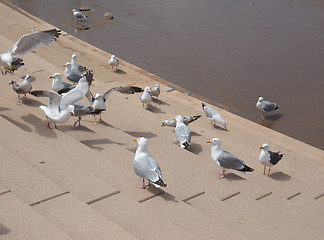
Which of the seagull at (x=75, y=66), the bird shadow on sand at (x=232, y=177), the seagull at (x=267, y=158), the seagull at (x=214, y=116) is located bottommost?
the seagull at (x=75, y=66)

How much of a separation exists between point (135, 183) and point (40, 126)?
205cm

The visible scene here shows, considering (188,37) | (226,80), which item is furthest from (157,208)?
(188,37)

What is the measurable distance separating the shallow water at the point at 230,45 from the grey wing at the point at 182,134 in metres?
3.06

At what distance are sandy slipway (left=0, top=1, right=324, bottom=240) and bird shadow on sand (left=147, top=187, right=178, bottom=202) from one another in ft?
0.04

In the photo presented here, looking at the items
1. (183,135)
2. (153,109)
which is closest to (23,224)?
(183,135)

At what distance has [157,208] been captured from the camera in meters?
5.57

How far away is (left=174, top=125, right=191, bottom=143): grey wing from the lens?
27.3ft

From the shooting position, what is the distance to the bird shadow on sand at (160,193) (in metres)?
5.78

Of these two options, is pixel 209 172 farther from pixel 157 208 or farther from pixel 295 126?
pixel 295 126

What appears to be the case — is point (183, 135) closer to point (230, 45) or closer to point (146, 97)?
point (146, 97)

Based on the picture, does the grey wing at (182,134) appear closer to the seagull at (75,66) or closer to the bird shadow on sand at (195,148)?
the bird shadow on sand at (195,148)

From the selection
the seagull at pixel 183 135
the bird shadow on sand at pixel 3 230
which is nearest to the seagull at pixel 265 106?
the seagull at pixel 183 135

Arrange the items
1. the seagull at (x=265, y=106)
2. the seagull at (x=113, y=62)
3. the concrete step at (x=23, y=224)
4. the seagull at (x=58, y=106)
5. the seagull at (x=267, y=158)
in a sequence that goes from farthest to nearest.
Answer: the seagull at (x=113, y=62)
the seagull at (x=265, y=106)
the seagull at (x=267, y=158)
the seagull at (x=58, y=106)
the concrete step at (x=23, y=224)

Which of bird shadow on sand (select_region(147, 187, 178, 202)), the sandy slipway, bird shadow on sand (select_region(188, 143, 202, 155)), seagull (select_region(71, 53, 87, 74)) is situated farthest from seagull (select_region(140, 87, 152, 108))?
bird shadow on sand (select_region(147, 187, 178, 202))
